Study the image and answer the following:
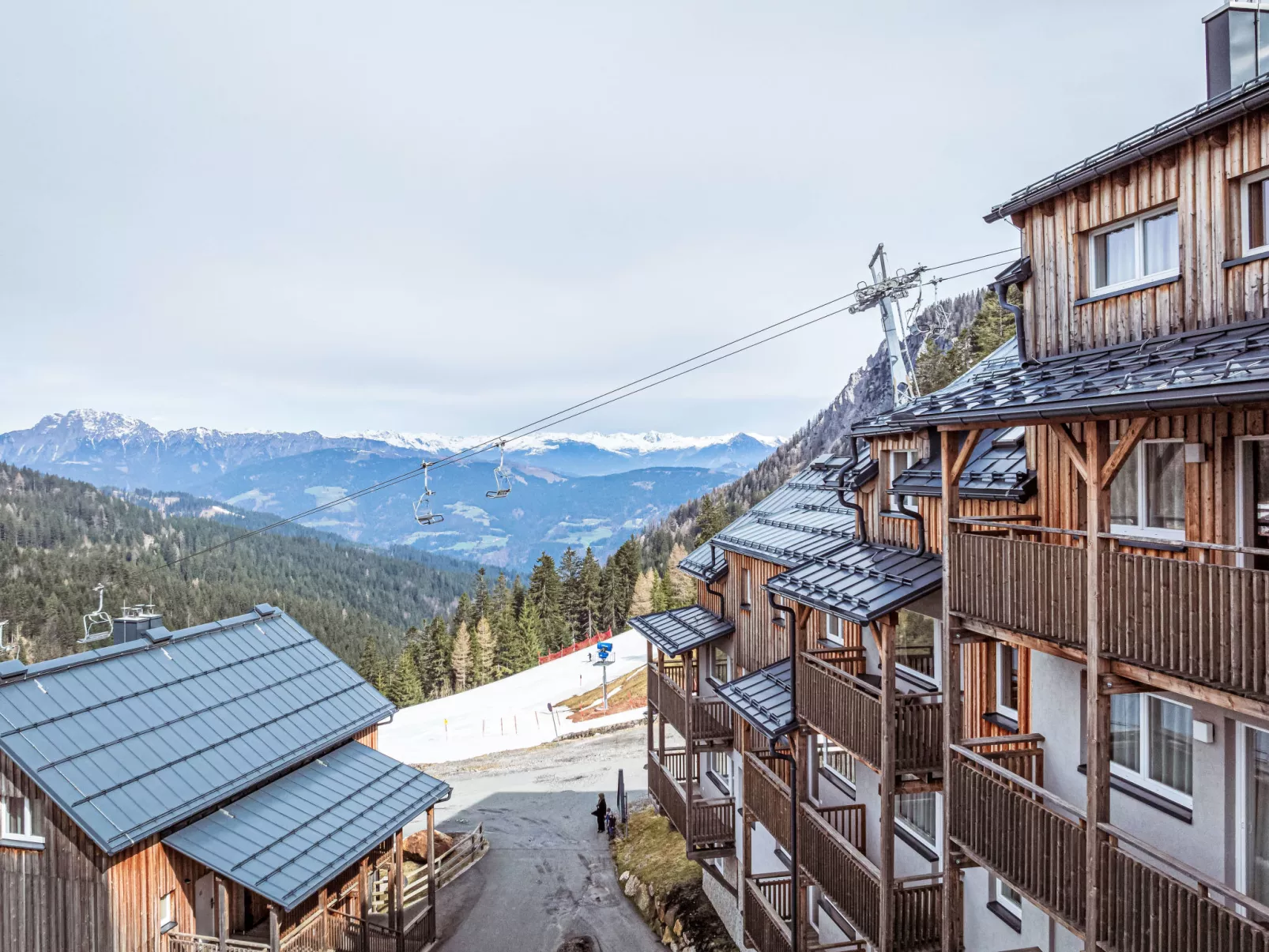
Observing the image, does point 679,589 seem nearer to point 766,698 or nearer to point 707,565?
point 707,565

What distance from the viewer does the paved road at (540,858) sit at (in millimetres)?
21438

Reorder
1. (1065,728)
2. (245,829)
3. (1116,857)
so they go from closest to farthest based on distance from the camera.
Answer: (1116,857) < (1065,728) < (245,829)

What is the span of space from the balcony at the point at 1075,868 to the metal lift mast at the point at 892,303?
12342 millimetres

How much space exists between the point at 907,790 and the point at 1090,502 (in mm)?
5877

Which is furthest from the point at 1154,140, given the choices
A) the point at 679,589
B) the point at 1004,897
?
the point at 679,589

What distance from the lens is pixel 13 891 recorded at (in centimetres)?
1476

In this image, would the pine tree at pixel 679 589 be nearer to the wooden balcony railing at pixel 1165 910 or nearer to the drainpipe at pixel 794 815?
the drainpipe at pixel 794 815

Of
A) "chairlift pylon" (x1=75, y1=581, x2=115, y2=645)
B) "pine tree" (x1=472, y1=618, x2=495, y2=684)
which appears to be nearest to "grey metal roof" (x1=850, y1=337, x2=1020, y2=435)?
"chairlift pylon" (x1=75, y1=581, x2=115, y2=645)

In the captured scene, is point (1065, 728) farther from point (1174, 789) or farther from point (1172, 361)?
point (1172, 361)

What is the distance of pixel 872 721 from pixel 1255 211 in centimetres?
799

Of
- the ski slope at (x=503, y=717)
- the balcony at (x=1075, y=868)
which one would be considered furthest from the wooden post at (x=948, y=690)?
the ski slope at (x=503, y=717)

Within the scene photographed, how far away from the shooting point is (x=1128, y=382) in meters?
7.25

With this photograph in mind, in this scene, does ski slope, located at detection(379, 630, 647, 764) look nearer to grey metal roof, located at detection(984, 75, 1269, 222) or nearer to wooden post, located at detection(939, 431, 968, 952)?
wooden post, located at detection(939, 431, 968, 952)

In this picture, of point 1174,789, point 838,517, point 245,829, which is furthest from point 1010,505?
point 245,829
